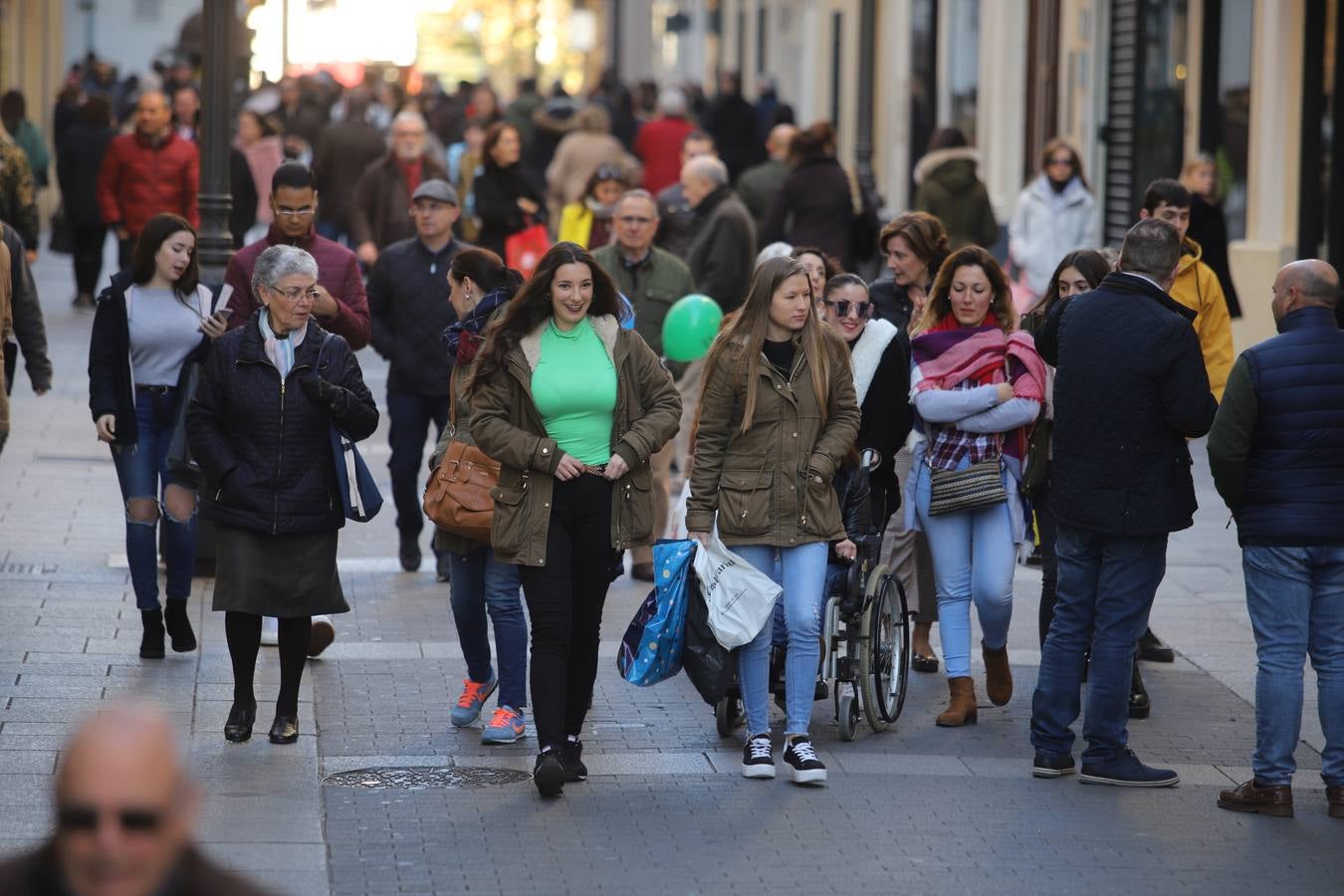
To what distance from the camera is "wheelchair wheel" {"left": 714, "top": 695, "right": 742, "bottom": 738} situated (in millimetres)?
7473

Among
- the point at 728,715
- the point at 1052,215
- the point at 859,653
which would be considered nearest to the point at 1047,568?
the point at 859,653

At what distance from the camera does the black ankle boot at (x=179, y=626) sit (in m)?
8.48

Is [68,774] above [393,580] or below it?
above

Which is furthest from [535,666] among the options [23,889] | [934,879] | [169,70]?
[169,70]

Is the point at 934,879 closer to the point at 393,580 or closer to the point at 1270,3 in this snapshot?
the point at 393,580

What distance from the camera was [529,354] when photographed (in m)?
6.96

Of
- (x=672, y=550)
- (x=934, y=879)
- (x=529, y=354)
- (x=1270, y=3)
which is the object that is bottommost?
(x=934, y=879)

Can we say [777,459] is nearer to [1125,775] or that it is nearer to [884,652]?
[884,652]

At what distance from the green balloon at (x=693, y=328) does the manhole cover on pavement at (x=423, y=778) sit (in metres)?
2.77

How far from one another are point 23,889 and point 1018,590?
26.0 ft

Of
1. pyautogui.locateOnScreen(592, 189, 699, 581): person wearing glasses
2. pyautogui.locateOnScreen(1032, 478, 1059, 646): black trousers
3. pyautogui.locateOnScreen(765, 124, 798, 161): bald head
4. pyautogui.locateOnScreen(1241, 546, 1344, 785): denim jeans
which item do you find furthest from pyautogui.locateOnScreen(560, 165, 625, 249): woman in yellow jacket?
pyautogui.locateOnScreen(1241, 546, 1344, 785): denim jeans

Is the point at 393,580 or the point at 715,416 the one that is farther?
the point at 393,580

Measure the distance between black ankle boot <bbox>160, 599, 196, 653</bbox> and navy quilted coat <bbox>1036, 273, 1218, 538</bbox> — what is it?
3.40 m

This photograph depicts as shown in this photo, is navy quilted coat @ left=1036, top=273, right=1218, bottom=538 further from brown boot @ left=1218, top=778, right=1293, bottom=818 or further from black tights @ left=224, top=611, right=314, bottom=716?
black tights @ left=224, top=611, right=314, bottom=716
